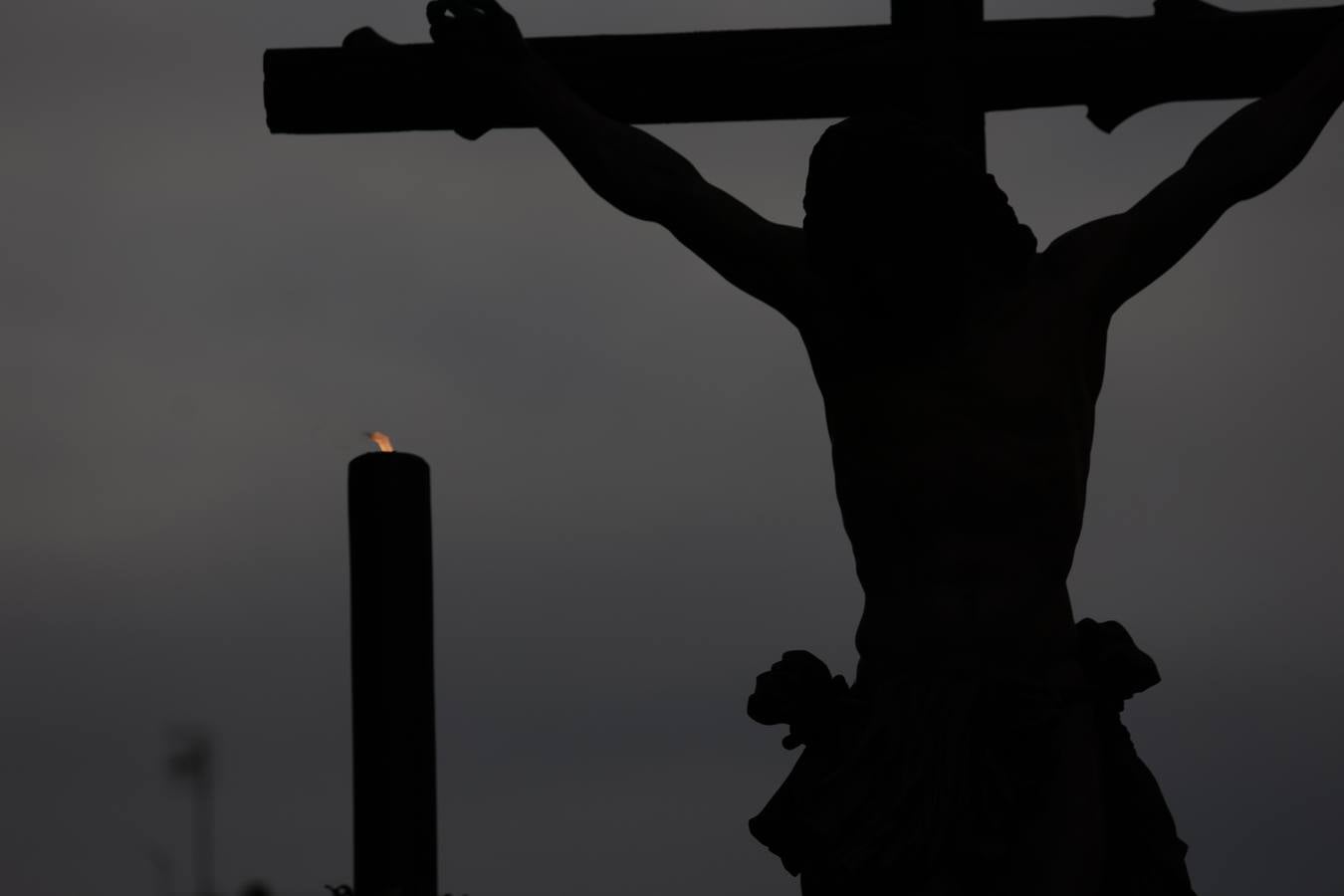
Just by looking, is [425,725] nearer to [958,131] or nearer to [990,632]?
[990,632]

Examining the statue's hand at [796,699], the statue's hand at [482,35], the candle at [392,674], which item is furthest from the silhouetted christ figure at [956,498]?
the candle at [392,674]

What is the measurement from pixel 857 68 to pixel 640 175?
874 millimetres

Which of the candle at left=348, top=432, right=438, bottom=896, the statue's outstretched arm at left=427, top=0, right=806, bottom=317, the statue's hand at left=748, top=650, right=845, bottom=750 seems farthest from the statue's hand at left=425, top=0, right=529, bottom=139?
the candle at left=348, top=432, right=438, bottom=896

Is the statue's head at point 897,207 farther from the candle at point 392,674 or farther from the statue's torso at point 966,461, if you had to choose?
the candle at point 392,674

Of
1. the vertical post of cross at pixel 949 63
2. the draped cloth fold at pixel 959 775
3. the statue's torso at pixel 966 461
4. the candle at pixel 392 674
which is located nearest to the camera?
the candle at pixel 392 674

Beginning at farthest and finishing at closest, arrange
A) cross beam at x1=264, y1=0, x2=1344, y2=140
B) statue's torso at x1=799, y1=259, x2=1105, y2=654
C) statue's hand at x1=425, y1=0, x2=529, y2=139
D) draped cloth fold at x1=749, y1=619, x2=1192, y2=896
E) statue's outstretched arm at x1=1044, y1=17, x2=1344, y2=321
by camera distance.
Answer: cross beam at x1=264, y1=0, x2=1344, y2=140 < statue's hand at x1=425, y1=0, x2=529, y2=139 < statue's outstretched arm at x1=1044, y1=17, x2=1344, y2=321 < statue's torso at x1=799, y1=259, x2=1105, y2=654 < draped cloth fold at x1=749, y1=619, x2=1192, y2=896

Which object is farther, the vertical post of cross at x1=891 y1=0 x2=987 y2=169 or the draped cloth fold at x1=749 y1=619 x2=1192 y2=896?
the vertical post of cross at x1=891 y1=0 x2=987 y2=169

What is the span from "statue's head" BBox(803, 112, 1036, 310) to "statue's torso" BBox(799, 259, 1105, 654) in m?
0.15

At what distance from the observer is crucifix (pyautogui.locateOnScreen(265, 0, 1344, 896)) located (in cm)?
536

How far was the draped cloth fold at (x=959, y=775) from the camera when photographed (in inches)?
209

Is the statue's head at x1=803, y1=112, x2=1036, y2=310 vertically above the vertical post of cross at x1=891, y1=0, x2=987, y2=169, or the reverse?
the vertical post of cross at x1=891, y1=0, x2=987, y2=169

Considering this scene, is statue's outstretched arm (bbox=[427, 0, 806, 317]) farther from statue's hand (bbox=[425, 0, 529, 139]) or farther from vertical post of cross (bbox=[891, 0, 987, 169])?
vertical post of cross (bbox=[891, 0, 987, 169])

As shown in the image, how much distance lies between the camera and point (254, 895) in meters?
6.80

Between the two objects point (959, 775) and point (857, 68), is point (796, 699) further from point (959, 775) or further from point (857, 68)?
point (857, 68)
